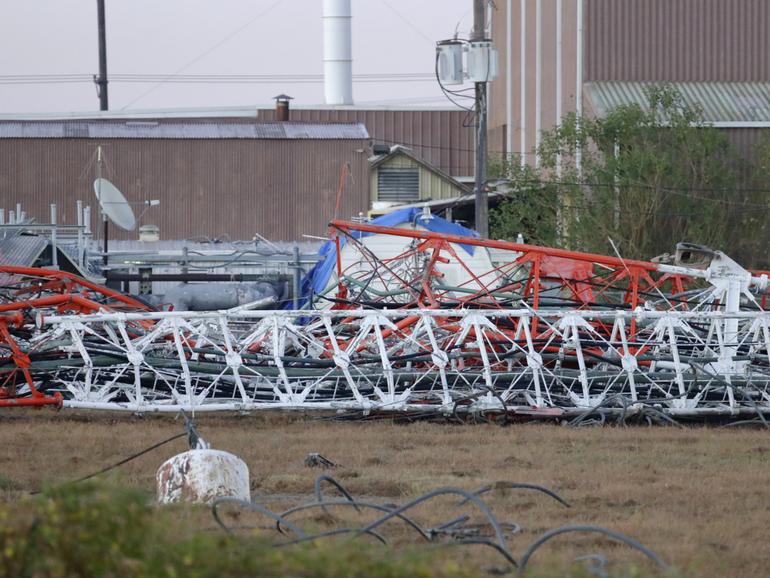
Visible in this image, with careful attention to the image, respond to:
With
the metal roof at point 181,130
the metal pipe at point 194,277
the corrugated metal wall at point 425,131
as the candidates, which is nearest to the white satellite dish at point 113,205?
the metal pipe at point 194,277

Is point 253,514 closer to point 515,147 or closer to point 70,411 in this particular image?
point 70,411

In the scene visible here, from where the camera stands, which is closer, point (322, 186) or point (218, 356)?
point (218, 356)

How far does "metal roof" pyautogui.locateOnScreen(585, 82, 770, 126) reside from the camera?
36.4 meters

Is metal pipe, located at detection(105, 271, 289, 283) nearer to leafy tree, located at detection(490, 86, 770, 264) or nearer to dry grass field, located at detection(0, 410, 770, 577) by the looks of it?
leafy tree, located at detection(490, 86, 770, 264)

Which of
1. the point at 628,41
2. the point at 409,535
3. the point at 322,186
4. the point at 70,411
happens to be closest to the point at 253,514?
the point at 409,535

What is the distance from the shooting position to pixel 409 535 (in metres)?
8.38

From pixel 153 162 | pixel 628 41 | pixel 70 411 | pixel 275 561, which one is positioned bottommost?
pixel 70 411

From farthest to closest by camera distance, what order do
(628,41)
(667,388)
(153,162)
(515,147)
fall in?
(515,147)
(153,162)
(628,41)
(667,388)

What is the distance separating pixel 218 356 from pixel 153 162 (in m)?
28.5

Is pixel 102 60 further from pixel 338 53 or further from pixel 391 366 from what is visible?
pixel 391 366

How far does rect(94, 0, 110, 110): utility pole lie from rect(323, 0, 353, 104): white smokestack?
1083cm

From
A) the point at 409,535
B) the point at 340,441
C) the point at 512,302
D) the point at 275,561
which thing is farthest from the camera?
the point at 512,302

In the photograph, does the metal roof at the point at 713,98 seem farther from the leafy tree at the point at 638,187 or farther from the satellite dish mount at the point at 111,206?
the satellite dish mount at the point at 111,206

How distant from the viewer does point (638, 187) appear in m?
31.7
